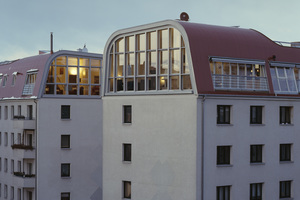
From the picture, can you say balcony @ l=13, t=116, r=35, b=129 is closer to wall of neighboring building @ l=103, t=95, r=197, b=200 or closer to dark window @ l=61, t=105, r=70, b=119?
dark window @ l=61, t=105, r=70, b=119

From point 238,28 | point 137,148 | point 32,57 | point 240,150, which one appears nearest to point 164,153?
point 137,148

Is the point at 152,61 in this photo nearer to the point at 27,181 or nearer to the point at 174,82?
the point at 174,82

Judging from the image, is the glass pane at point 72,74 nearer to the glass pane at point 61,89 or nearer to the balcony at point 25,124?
the glass pane at point 61,89

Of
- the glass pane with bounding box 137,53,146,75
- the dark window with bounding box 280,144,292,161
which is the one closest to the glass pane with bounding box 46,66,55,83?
the glass pane with bounding box 137,53,146,75

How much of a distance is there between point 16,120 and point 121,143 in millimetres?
18755

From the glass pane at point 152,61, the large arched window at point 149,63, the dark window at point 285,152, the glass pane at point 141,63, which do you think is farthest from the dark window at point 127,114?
the dark window at point 285,152

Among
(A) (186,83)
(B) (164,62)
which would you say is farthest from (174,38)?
(A) (186,83)

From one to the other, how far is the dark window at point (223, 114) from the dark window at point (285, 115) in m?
5.61

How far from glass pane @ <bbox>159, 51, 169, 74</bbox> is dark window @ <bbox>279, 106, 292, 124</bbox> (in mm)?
10495

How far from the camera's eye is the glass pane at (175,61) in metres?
43.8

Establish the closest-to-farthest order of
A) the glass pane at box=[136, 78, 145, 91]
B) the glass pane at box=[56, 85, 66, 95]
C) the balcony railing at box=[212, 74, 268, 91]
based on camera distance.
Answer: the balcony railing at box=[212, 74, 268, 91], the glass pane at box=[136, 78, 145, 91], the glass pane at box=[56, 85, 66, 95]

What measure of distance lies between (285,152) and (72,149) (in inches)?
978

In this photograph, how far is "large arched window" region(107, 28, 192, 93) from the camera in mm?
43781

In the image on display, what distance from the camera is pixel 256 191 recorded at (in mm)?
45000
